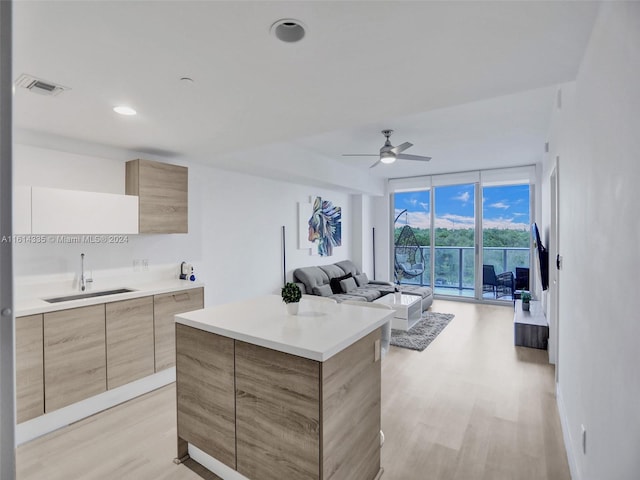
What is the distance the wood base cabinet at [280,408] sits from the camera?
1.57 metres

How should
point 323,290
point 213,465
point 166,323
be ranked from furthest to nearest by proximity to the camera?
point 323,290 < point 166,323 < point 213,465

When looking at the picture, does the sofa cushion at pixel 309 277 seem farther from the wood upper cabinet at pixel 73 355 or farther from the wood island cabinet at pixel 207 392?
the wood island cabinet at pixel 207 392

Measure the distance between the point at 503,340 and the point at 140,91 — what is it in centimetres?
491

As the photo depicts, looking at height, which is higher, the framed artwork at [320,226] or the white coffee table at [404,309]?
the framed artwork at [320,226]

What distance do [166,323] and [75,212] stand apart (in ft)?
4.20

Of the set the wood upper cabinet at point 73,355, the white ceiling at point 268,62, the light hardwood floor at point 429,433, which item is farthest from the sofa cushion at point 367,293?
the wood upper cabinet at point 73,355

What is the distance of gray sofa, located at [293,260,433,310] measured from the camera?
5500 mm

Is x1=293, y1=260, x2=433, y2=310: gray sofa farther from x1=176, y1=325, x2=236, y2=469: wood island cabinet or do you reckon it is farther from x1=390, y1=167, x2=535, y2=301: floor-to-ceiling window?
x1=176, y1=325, x2=236, y2=469: wood island cabinet

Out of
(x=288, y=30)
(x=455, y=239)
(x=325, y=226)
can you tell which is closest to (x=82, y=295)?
(x=288, y=30)

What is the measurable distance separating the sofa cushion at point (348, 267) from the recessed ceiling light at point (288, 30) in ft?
17.6

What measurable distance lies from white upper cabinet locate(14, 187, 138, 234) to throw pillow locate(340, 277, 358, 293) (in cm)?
361

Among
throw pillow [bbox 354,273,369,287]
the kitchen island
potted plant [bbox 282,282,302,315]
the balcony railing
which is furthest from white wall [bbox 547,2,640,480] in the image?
the balcony railing

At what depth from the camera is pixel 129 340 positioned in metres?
3.00

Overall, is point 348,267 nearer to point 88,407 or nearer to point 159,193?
point 159,193
